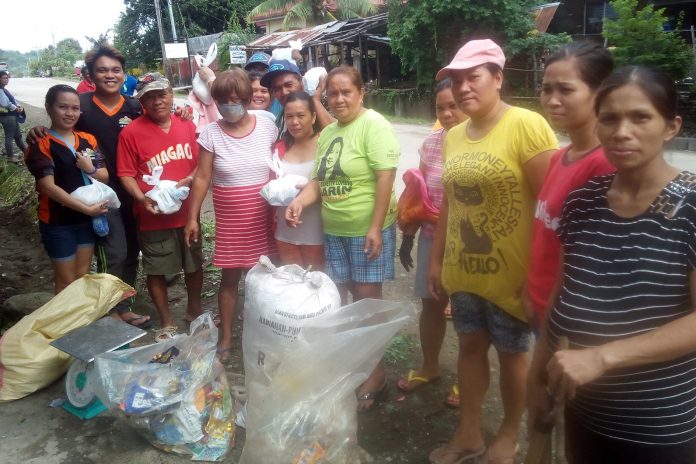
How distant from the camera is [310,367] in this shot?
2.07 m

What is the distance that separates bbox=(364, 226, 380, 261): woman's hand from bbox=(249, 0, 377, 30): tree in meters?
23.7

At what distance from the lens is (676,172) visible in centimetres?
128

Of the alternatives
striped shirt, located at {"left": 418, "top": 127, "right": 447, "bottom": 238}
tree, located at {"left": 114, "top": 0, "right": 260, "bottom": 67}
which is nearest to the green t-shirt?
striped shirt, located at {"left": 418, "top": 127, "right": 447, "bottom": 238}

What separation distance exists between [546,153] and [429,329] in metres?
1.27

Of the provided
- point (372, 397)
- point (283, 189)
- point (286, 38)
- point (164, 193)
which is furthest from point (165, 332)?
point (286, 38)

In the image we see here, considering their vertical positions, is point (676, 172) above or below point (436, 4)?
below

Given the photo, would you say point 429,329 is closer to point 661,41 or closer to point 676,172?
point 676,172

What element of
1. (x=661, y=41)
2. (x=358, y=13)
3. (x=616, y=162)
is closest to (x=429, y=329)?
(x=616, y=162)

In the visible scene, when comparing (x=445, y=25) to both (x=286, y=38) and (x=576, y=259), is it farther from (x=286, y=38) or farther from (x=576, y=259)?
(x=576, y=259)

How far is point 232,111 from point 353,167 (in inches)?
35.3

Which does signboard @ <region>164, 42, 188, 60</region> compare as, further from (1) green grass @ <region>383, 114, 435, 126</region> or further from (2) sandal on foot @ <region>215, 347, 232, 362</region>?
(2) sandal on foot @ <region>215, 347, 232, 362</region>

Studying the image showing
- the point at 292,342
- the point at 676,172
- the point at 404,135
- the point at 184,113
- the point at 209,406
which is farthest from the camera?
the point at 404,135

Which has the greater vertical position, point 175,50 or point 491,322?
point 175,50

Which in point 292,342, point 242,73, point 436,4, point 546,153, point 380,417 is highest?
point 436,4
